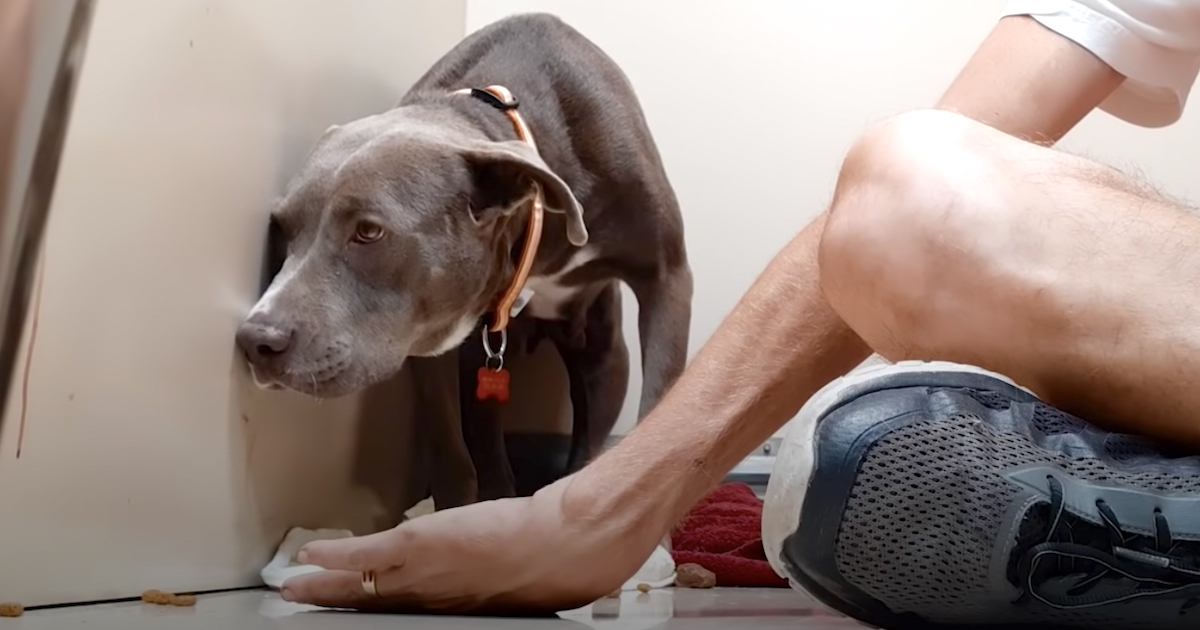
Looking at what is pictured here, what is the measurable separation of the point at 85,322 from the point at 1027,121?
85 cm

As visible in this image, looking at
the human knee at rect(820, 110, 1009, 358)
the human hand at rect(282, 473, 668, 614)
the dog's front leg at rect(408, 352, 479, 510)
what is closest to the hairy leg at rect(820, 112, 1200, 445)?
the human knee at rect(820, 110, 1009, 358)

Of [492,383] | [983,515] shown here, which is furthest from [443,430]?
[983,515]

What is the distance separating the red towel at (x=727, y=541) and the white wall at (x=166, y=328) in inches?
17.6

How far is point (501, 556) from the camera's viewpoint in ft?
2.74

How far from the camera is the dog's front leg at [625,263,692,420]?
1.50 meters

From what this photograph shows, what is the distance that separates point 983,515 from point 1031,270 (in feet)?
0.48

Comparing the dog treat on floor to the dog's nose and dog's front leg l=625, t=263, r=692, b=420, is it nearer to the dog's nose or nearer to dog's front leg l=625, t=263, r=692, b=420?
dog's front leg l=625, t=263, r=692, b=420

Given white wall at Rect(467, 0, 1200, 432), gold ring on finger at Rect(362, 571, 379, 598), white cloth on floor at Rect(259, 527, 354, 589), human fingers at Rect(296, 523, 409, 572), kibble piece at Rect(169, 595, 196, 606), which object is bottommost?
white cloth on floor at Rect(259, 527, 354, 589)

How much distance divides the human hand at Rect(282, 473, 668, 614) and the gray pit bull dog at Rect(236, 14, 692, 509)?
0.92 ft

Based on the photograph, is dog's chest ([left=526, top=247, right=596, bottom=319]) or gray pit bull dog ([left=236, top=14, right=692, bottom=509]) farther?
dog's chest ([left=526, top=247, right=596, bottom=319])

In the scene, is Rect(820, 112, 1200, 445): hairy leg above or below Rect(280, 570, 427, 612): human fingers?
above

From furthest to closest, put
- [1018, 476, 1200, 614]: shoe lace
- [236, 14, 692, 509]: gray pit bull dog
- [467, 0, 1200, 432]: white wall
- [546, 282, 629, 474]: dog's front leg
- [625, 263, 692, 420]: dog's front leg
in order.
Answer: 1. [467, 0, 1200, 432]: white wall
2. [546, 282, 629, 474]: dog's front leg
3. [625, 263, 692, 420]: dog's front leg
4. [236, 14, 692, 509]: gray pit bull dog
5. [1018, 476, 1200, 614]: shoe lace

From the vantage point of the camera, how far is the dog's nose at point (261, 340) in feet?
3.41

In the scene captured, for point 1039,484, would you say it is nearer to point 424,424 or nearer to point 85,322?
point 85,322
